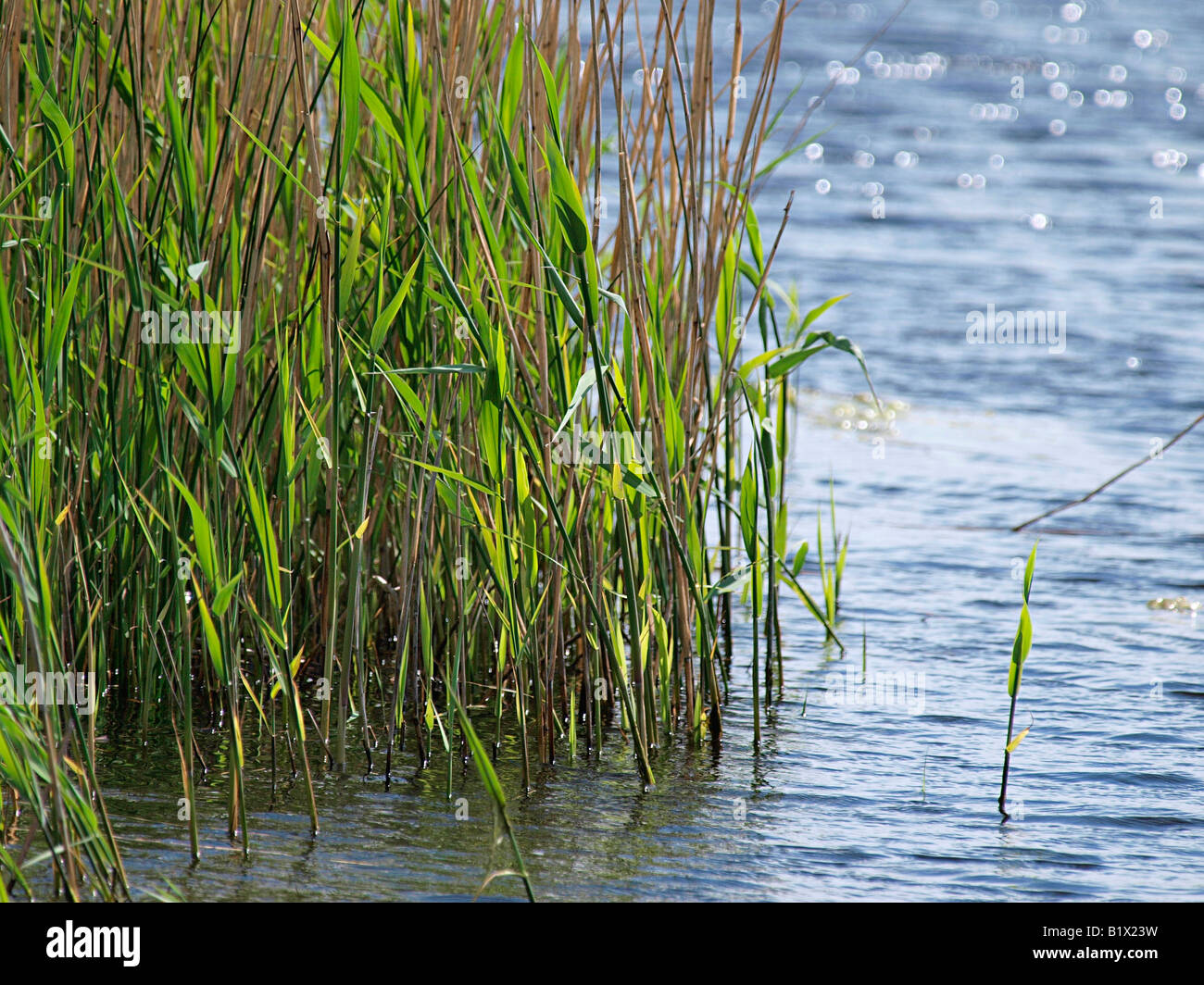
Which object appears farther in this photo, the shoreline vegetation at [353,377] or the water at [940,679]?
the water at [940,679]

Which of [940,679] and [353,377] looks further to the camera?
[940,679]

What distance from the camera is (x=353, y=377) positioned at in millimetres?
2342

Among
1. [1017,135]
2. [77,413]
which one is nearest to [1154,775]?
[77,413]

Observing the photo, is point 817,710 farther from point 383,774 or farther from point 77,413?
point 77,413

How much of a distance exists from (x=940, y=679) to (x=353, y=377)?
1781 mm

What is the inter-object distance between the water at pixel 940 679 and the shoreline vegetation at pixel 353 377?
0.42 feet

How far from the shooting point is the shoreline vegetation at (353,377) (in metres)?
2.30

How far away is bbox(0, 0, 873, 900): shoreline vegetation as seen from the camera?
230 centimetres

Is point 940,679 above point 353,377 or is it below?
below

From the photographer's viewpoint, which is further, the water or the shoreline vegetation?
the water

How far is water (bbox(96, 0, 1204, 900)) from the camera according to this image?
95.4 inches

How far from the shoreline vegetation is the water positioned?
13 cm

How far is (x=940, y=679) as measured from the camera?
11.3 feet
